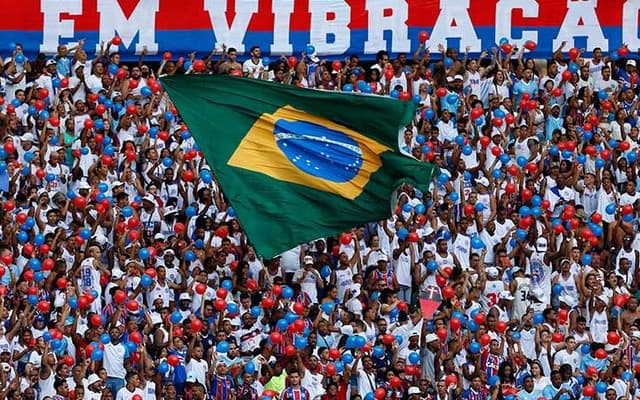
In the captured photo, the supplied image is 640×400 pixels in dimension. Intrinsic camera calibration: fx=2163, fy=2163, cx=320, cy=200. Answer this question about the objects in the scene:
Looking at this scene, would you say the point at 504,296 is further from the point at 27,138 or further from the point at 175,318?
the point at 27,138

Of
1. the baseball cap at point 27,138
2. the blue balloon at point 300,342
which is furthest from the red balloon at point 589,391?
the baseball cap at point 27,138

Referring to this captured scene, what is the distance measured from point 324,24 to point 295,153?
7224mm

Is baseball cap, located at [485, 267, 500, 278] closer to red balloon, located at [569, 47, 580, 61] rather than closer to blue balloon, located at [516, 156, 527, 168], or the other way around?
blue balloon, located at [516, 156, 527, 168]

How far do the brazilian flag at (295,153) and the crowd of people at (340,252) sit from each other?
123cm

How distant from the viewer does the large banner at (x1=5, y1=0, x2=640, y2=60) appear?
24828mm

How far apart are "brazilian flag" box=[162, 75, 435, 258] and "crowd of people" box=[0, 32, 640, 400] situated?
48.5 inches

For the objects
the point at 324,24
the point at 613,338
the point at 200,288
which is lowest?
the point at 613,338

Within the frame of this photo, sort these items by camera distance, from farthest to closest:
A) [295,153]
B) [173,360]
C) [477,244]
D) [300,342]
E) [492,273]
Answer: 1. [477,244]
2. [492,273]
3. [300,342]
4. [173,360]
5. [295,153]

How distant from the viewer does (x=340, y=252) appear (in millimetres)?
21922

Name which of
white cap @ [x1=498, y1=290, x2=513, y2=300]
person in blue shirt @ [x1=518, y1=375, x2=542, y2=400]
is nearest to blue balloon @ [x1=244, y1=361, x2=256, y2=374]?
person in blue shirt @ [x1=518, y1=375, x2=542, y2=400]

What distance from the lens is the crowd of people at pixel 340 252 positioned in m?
20.4

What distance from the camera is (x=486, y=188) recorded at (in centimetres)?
2294

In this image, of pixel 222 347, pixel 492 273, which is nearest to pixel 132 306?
pixel 222 347

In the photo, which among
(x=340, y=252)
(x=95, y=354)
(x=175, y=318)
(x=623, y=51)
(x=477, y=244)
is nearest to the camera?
(x=95, y=354)
